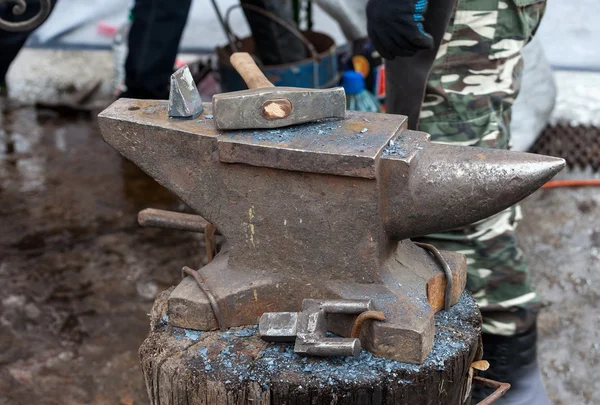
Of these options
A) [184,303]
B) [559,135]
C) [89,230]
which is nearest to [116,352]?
[89,230]

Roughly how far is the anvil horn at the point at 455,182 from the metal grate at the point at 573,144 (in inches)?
110

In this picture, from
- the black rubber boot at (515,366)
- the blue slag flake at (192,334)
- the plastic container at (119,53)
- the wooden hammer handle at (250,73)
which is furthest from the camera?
the plastic container at (119,53)

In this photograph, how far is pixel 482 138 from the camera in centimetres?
217

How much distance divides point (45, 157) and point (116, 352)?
1.86 m

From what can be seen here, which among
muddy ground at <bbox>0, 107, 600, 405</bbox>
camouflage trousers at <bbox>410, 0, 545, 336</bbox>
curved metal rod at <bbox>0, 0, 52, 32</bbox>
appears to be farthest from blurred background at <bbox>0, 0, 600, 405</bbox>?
curved metal rod at <bbox>0, 0, 52, 32</bbox>

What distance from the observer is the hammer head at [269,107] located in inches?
57.9

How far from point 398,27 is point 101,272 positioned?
1.88m

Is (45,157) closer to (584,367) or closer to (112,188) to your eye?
(112,188)

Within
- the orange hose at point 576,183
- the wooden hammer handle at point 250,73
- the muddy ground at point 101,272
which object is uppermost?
the wooden hammer handle at point 250,73

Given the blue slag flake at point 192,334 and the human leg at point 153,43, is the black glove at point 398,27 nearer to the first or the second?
the blue slag flake at point 192,334

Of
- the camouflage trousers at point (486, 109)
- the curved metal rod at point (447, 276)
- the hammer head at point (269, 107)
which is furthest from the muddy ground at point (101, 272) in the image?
the hammer head at point (269, 107)

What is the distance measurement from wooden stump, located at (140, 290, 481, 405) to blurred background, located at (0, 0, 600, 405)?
3.69 feet

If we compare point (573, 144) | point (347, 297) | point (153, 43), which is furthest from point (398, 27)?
point (573, 144)

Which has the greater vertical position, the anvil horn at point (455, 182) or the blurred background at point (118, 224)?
the anvil horn at point (455, 182)
